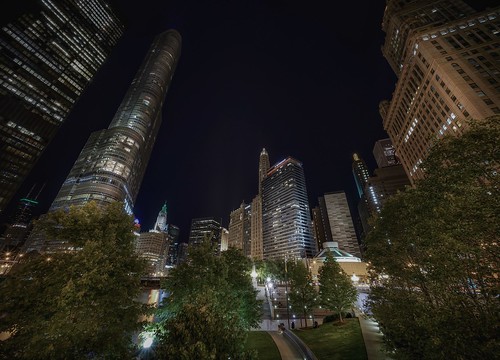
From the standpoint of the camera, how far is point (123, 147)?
135 m

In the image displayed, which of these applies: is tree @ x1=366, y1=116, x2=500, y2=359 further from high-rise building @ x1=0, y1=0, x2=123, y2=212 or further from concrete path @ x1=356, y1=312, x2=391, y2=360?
high-rise building @ x1=0, y1=0, x2=123, y2=212

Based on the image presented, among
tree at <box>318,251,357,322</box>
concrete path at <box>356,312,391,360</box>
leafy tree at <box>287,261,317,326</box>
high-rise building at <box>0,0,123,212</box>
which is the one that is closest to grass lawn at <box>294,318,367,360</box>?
concrete path at <box>356,312,391,360</box>

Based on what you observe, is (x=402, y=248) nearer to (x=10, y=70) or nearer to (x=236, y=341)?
(x=236, y=341)

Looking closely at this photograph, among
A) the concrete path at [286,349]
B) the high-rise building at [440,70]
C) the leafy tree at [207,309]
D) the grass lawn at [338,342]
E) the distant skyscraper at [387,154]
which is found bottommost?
the concrete path at [286,349]

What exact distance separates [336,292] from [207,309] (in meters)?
31.4

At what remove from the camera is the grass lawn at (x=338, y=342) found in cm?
1984

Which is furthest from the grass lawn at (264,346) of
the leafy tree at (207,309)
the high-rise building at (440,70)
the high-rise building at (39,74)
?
the high-rise building at (39,74)

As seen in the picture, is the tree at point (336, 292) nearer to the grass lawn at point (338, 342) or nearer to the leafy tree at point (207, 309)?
the grass lawn at point (338, 342)

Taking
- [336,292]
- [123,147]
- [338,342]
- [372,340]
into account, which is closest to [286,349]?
[338,342]

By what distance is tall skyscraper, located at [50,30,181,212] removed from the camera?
11542cm

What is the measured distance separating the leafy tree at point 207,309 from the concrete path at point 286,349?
4.34 metres

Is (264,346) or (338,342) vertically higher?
(338,342)

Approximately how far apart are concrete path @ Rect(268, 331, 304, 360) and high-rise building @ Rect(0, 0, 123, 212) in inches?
4856

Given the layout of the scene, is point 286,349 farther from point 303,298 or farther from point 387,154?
point 387,154
